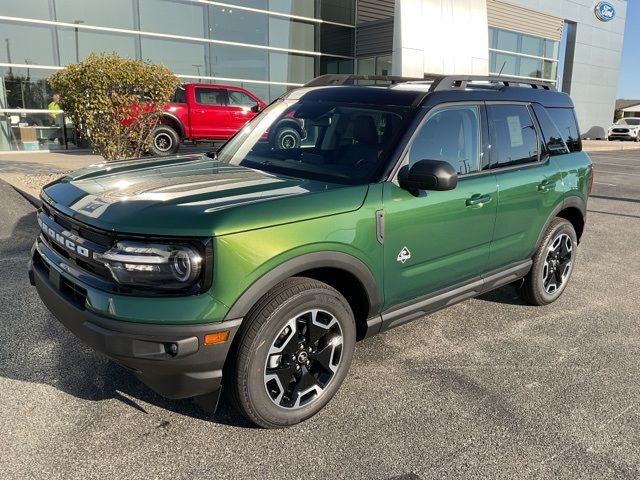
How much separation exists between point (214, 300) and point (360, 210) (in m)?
0.96

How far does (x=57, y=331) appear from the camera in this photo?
3.85 meters

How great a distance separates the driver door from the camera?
308 cm

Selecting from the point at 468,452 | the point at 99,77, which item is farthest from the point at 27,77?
the point at 468,452

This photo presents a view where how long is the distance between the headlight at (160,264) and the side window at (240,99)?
42.3ft

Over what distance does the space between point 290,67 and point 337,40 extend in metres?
2.80

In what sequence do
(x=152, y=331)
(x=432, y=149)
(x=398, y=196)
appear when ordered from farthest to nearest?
(x=432, y=149)
(x=398, y=196)
(x=152, y=331)

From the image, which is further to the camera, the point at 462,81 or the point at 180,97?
the point at 180,97

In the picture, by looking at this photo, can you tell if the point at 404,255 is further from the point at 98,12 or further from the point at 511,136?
the point at 98,12

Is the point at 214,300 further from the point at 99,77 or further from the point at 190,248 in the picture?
the point at 99,77

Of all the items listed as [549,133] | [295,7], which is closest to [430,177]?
[549,133]

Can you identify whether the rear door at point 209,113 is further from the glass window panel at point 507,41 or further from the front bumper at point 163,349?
the glass window panel at point 507,41

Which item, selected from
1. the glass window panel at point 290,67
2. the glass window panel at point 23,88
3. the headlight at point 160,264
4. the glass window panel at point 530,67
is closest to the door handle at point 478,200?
the headlight at point 160,264

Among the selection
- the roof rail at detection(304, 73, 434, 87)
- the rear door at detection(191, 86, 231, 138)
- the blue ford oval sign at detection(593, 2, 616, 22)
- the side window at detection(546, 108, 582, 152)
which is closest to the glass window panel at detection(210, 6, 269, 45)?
the rear door at detection(191, 86, 231, 138)

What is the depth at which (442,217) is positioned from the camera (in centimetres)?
330
